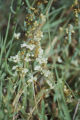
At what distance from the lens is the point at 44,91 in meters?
1.53

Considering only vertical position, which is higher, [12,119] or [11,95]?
[11,95]

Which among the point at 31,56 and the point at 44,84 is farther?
the point at 44,84

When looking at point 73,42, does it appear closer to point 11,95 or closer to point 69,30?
point 69,30

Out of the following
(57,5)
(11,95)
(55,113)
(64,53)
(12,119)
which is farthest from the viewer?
(57,5)

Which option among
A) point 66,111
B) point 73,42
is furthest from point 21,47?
point 73,42

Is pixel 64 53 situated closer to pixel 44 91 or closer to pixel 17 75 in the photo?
pixel 44 91

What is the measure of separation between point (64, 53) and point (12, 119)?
0.90 meters

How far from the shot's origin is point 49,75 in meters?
1.41

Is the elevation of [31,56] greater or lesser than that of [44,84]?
greater

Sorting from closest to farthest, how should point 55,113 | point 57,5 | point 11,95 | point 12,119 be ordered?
point 12,119 → point 11,95 → point 55,113 → point 57,5

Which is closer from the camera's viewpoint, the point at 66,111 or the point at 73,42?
the point at 66,111

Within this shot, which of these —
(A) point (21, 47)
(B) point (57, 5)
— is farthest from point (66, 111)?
(B) point (57, 5)

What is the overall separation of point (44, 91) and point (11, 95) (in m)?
0.22

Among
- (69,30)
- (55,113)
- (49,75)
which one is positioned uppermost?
(69,30)
